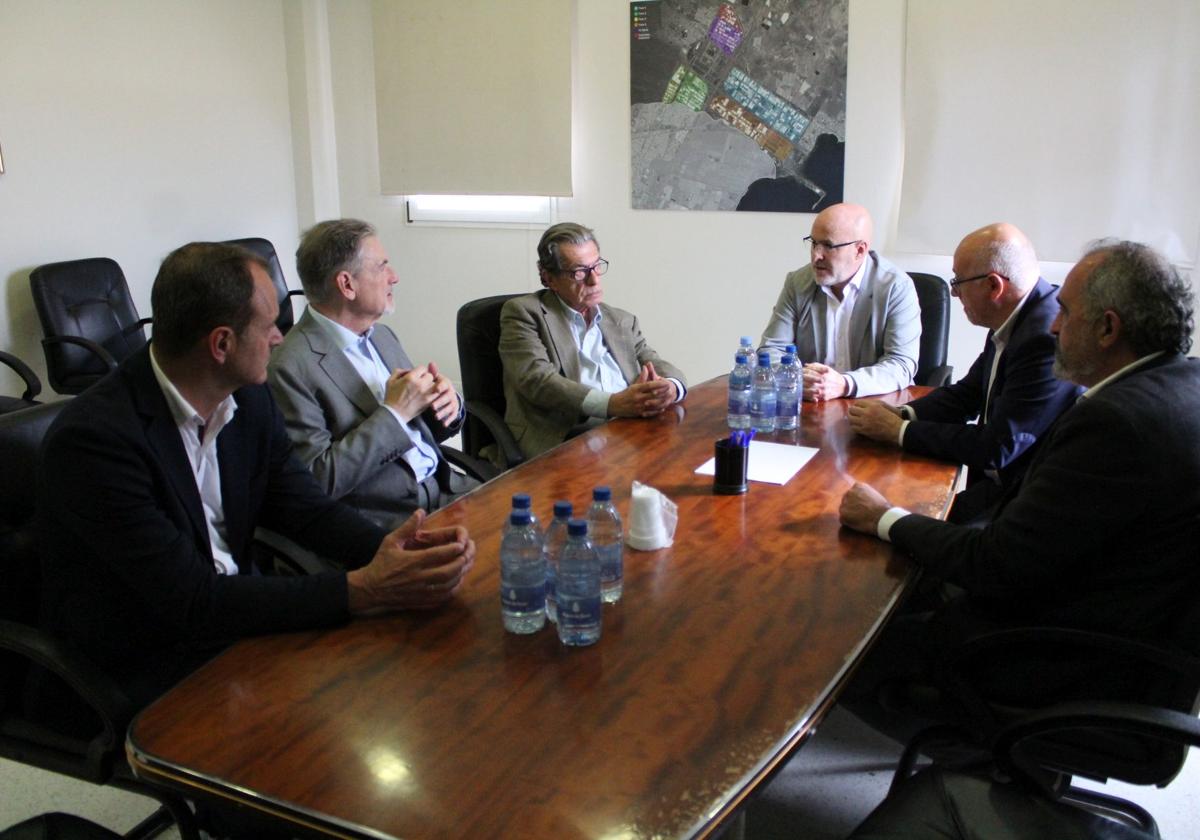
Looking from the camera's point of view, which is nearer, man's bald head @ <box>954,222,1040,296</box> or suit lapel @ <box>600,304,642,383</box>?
man's bald head @ <box>954,222,1040,296</box>

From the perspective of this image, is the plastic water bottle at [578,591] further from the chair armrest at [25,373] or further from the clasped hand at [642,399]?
the chair armrest at [25,373]

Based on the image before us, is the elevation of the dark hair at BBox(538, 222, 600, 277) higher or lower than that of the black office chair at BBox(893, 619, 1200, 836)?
higher

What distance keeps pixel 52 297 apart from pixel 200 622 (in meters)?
3.40

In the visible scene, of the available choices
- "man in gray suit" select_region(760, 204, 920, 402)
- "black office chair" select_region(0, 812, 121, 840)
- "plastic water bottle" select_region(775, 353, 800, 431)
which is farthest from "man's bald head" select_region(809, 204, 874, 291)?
"black office chair" select_region(0, 812, 121, 840)

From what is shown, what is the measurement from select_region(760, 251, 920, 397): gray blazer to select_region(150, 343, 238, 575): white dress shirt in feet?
6.38

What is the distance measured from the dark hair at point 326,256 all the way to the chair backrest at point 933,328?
202cm

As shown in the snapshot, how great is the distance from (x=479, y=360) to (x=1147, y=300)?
6.40 ft

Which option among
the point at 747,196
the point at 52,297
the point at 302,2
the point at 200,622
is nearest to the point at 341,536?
the point at 200,622

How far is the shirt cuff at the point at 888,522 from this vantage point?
69.7 inches

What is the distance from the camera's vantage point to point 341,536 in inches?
75.7

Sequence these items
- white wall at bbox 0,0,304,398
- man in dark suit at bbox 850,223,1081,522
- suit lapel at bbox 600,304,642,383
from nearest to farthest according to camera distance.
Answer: man in dark suit at bbox 850,223,1081,522 < suit lapel at bbox 600,304,642,383 < white wall at bbox 0,0,304,398

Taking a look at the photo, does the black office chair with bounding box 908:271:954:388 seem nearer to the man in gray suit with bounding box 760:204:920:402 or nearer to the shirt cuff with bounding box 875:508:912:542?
the man in gray suit with bounding box 760:204:920:402

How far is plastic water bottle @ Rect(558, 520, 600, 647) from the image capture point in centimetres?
137

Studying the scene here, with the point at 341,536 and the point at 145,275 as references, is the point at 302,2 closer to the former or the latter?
the point at 145,275
